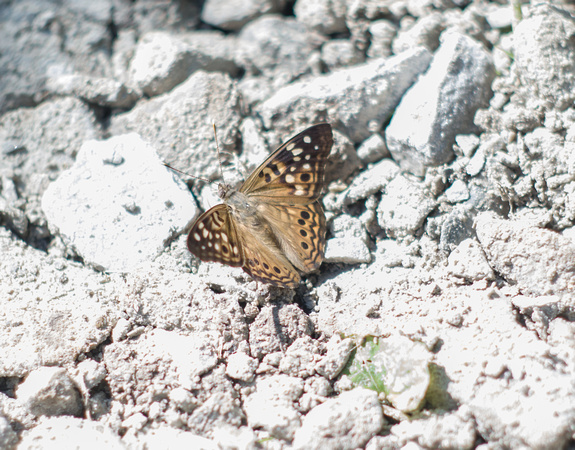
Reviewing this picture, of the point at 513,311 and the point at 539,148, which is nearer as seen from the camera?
the point at 513,311

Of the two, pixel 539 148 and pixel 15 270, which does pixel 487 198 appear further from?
pixel 15 270

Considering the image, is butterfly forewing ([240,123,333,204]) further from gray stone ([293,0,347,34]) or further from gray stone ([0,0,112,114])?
gray stone ([0,0,112,114])

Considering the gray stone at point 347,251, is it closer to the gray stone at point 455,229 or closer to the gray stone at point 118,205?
the gray stone at point 455,229

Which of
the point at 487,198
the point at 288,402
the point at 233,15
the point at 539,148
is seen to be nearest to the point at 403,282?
the point at 487,198

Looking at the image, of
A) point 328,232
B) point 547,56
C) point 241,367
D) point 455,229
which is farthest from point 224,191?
point 547,56

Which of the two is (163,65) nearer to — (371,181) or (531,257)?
(371,181)
